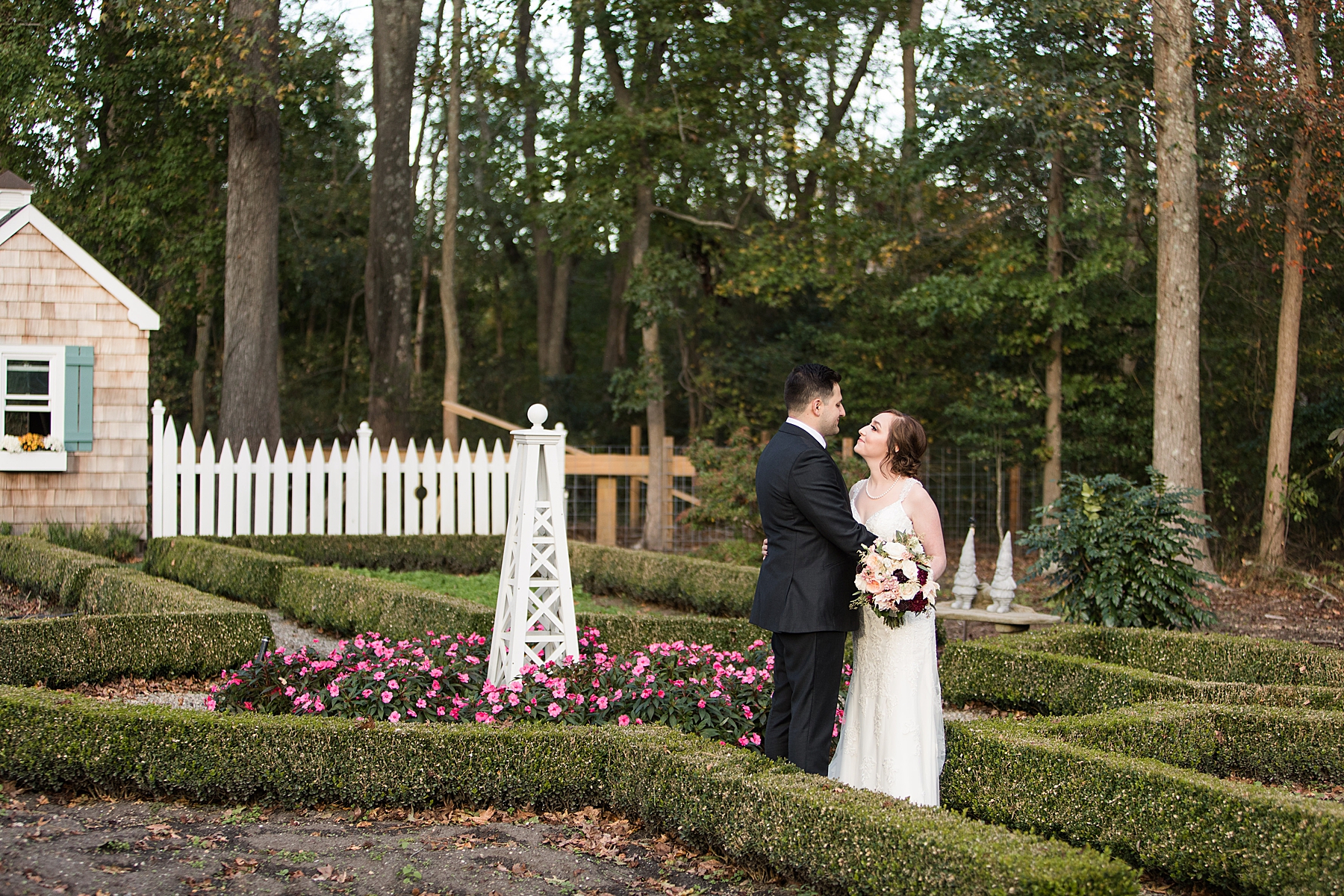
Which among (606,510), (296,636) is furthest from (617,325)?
(296,636)

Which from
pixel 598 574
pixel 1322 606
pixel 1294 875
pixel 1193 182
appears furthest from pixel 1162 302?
pixel 1294 875

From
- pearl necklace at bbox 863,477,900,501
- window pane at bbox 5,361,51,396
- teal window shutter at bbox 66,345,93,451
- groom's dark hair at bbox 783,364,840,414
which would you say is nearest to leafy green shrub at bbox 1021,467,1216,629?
pearl necklace at bbox 863,477,900,501

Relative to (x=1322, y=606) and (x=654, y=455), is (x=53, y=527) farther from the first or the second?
(x=1322, y=606)

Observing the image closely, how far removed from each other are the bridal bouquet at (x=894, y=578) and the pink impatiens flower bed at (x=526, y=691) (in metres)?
1.19

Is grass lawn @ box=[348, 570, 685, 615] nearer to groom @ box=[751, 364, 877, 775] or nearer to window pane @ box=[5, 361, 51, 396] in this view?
window pane @ box=[5, 361, 51, 396]

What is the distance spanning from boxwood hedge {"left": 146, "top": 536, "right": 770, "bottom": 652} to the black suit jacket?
289 cm

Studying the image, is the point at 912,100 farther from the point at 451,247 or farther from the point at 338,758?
the point at 338,758

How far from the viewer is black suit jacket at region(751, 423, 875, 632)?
4.27 meters

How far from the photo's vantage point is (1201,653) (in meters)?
6.81

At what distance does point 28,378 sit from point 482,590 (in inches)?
243

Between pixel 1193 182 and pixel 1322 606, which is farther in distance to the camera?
pixel 1193 182

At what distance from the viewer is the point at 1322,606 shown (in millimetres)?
11344

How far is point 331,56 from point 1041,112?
1053 cm

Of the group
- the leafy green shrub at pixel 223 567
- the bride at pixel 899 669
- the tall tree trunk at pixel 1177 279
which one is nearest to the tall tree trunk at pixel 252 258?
the leafy green shrub at pixel 223 567
